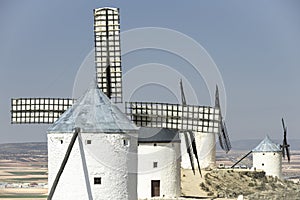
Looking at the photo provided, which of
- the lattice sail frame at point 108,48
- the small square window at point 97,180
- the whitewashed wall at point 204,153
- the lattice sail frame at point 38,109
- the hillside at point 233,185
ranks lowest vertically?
the hillside at point 233,185

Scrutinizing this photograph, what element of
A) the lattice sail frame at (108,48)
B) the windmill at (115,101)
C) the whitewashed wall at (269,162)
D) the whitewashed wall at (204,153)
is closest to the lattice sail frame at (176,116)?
the windmill at (115,101)

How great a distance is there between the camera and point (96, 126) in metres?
20.4

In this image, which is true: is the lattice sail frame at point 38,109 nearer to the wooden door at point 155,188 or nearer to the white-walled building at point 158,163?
the white-walled building at point 158,163

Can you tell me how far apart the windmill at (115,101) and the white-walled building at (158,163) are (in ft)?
15.0

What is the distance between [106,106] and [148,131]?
35.3 ft

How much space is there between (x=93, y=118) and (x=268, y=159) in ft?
95.1

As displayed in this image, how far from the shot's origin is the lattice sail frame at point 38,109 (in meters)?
25.8

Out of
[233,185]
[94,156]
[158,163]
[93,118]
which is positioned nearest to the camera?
[94,156]

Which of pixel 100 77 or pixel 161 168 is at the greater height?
pixel 100 77

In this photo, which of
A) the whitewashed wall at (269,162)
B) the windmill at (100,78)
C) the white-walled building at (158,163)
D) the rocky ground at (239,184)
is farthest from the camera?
the whitewashed wall at (269,162)

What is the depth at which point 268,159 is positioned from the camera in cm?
4809

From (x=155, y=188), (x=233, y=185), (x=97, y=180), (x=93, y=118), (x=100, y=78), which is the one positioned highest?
(x=100, y=78)

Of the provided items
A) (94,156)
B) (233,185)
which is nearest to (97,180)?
(94,156)

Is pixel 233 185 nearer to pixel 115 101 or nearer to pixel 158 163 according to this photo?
pixel 158 163
